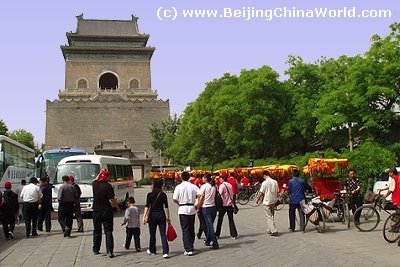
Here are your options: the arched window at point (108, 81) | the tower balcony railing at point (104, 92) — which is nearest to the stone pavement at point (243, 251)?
the tower balcony railing at point (104, 92)

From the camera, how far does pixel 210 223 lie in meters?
11.0

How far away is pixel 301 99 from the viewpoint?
33.6m

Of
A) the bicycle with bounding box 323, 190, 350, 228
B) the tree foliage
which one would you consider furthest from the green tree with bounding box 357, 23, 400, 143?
the bicycle with bounding box 323, 190, 350, 228

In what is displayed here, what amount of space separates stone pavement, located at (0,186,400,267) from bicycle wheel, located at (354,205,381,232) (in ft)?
0.70

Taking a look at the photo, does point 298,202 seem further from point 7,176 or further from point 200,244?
point 7,176

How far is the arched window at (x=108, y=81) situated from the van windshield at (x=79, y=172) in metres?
61.3

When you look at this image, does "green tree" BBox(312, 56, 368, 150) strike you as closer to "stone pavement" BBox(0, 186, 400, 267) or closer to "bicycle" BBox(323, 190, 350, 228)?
"bicycle" BBox(323, 190, 350, 228)

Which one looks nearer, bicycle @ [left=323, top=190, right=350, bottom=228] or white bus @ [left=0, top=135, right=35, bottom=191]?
bicycle @ [left=323, top=190, right=350, bottom=228]

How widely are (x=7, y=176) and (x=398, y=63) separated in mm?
18900

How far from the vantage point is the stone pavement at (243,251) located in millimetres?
9172

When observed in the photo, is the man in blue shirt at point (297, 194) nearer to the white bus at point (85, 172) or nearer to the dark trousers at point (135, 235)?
the dark trousers at point (135, 235)

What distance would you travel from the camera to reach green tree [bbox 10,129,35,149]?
96856mm

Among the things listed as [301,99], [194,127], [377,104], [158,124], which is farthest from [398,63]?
[158,124]

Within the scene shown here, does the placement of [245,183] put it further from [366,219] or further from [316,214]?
[366,219]
